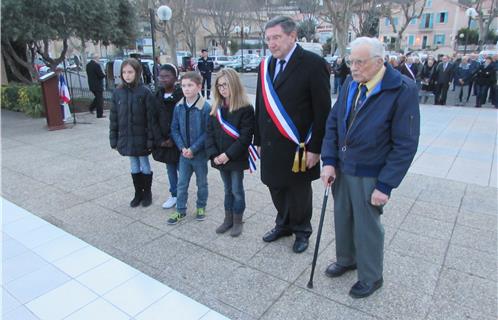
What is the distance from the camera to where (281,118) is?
283 cm

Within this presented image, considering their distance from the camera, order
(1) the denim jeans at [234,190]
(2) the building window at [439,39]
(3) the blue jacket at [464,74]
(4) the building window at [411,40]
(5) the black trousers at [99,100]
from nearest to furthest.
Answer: (1) the denim jeans at [234,190]
(5) the black trousers at [99,100]
(3) the blue jacket at [464,74]
(2) the building window at [439,39]
(4) the building window at [411,40]

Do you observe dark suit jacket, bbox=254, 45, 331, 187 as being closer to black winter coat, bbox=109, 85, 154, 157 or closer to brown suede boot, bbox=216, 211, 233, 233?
brown suede boot, bbox=216, 211, 233, 233

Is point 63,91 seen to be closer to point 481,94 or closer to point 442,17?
point 481,94

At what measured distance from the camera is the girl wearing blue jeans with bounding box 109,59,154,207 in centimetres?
380

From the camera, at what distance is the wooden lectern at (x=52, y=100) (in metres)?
8.26

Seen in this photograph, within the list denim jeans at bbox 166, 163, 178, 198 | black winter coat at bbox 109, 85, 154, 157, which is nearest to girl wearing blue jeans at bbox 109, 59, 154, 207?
black winter coat at bbox 109, 85, 154, 157

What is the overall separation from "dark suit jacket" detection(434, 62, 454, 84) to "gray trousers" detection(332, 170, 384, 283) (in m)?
11.3

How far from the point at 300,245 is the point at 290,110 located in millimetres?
1201

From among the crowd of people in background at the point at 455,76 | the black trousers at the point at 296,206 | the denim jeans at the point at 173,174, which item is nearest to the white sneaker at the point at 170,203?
the denim jeans at the point at 173,174

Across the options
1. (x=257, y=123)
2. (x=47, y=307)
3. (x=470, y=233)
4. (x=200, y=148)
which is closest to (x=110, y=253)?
(x=47, y=307)

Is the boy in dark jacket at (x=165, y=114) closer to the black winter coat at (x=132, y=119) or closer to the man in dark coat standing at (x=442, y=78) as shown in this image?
the black winter coat at (x=132, y=119)

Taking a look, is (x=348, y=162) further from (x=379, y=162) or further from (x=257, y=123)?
(x=257, y=123)

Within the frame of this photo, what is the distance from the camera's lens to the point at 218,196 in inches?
180

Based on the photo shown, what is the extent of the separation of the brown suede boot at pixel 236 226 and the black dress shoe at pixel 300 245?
0.57m
